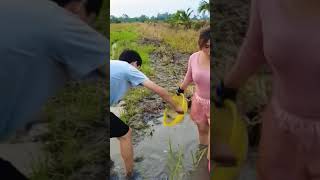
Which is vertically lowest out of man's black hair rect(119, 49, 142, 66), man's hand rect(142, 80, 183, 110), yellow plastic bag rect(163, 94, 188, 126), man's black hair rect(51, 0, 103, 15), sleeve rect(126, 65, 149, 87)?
yellow plastic bag rect(163, 94, 188, 126)

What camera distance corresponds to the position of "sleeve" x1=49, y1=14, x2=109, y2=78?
7.83ft

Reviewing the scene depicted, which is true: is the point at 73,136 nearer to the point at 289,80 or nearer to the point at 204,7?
the point at 204,7

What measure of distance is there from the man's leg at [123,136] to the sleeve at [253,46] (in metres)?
0.72

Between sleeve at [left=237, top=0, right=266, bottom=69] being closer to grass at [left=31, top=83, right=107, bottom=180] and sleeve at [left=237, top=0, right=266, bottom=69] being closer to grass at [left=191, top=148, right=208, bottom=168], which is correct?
grass at [left=191, top=148, right=208, bottom=168]

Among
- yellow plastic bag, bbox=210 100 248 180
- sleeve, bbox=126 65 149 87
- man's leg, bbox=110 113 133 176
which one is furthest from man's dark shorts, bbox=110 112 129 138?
yellow plastic bag, bbox=210 100 248 180

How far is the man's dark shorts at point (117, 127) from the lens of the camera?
278cm

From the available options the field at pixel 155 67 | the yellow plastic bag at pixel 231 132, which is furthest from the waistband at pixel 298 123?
the field at pixel 155 67

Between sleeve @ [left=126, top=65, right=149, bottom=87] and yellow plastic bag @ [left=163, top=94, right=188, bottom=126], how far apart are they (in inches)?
7.7

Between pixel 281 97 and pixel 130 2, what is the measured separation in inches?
38.7

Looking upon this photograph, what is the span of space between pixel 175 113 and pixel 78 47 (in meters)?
0.67

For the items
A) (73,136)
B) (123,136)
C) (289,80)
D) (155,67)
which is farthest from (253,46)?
(73,136)

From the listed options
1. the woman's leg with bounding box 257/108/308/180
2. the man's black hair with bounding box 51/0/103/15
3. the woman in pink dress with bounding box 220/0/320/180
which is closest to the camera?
the woman in pink dress with bounding box 220/0/320/180

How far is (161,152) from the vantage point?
111 inches

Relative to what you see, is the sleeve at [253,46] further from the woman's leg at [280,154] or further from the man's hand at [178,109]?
the man's hand at [178,109]
